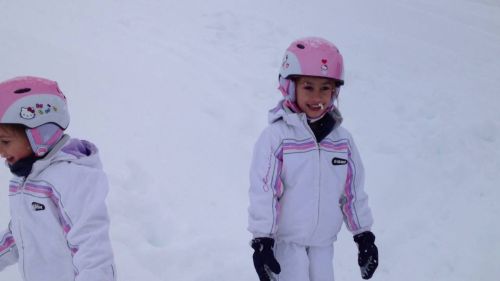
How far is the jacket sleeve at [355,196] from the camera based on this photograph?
2.85 meters

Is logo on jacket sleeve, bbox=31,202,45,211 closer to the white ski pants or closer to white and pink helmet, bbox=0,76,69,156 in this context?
white and pink helmet, bbox=0,76,69,156

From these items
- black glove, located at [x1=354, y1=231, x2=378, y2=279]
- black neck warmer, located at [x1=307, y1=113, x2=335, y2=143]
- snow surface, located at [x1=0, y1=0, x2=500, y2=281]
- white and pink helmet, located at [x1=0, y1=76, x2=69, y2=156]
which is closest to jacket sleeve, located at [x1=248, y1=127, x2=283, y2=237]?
black neck warmer, located at [x1=307, y1=113, x2=335, y2=143]

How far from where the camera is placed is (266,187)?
2.60 metres

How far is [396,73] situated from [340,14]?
2.85 metres

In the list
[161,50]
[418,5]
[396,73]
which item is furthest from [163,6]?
[418,5]

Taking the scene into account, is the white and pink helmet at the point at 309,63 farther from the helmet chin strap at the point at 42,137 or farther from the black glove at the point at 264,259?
the helmet chin strap at the point at 42,137

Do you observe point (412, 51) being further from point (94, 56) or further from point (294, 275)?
point (294, 275)

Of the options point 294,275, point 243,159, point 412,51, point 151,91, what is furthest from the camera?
point 412,51

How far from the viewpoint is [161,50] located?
23.4 feet

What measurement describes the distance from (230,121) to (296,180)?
10.5ft

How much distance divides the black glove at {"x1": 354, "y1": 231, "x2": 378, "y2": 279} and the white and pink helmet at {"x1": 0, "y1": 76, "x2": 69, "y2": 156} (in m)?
1.89

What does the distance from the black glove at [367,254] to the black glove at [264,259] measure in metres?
0.65

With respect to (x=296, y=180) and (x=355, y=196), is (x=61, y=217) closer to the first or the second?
(x=296, y=180)

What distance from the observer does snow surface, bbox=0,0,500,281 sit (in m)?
4.27
